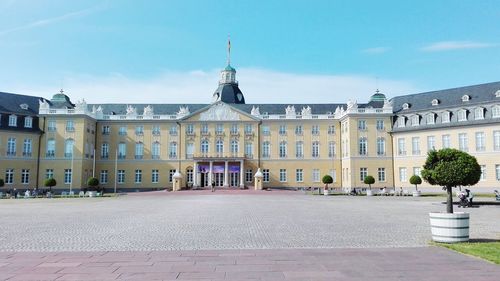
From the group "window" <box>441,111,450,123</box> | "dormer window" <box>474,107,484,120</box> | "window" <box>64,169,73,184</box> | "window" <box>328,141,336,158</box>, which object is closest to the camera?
"dormer window" <box>474,107,484,120</box>

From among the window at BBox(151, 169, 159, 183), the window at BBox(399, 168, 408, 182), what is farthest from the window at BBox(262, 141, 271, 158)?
the window at BBox(399, 168, 408, 182)

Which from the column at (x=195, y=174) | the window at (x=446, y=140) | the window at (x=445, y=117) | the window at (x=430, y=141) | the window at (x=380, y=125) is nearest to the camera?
the window at (x=446, y=140)

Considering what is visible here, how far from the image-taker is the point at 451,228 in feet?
39.8

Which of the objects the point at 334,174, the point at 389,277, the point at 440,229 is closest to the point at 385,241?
the point at 440,229

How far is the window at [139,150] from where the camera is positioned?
6450cm

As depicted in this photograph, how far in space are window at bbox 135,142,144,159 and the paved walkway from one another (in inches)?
2171

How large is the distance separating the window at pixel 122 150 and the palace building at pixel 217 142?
15 cm

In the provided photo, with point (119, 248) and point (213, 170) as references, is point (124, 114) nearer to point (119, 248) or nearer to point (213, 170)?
point (213, 170)

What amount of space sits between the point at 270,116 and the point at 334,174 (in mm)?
13146

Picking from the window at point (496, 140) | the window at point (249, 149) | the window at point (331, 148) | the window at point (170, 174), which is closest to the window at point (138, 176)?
the window at point (170, 174)

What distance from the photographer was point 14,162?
5734 cm

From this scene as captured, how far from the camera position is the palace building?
190 ft

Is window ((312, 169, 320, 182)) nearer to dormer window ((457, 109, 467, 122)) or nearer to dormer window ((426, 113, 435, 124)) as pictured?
dormer window ((426, 113, 435, 124))

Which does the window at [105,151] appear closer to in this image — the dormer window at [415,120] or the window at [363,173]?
the window at [363,173]
